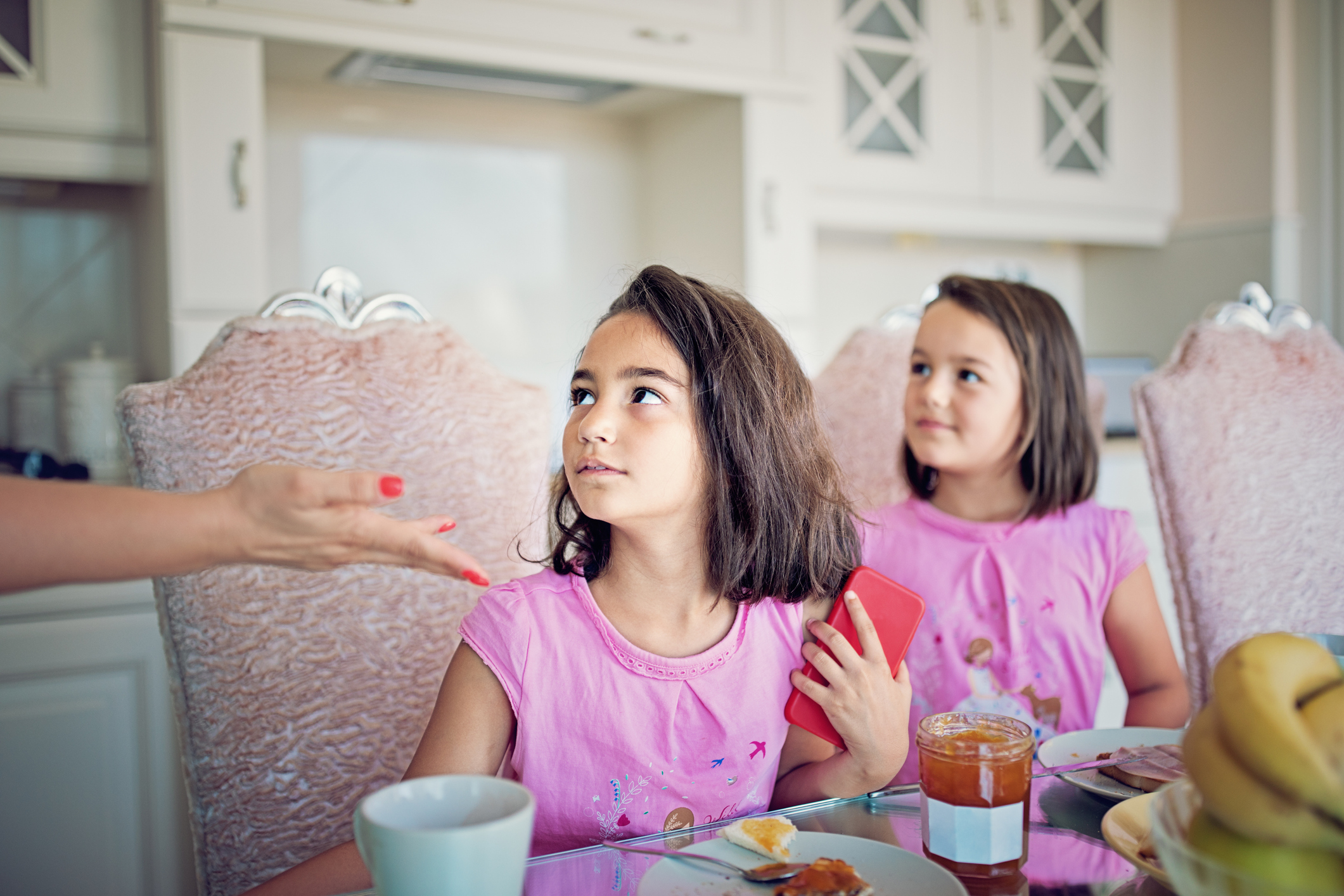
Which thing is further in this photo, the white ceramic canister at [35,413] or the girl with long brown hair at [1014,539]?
the white ceramic canister at [35,413]

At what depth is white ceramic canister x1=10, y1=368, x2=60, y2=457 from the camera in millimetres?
1923

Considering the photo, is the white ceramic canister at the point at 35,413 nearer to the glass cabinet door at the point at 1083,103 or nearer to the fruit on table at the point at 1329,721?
the fruit on table at the point at 1329,721

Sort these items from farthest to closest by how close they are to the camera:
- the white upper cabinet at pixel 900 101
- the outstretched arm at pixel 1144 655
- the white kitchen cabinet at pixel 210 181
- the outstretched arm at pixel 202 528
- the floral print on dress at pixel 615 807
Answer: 1. the white upper cabinet at pixel 900 101
2. the white kitchen cabinet at pixel 210 181
3. the outstretched arm at pixel 1144 655
4. the floral print on dress at pixel 615 807
5. the outstretched arm at pixel 202 528

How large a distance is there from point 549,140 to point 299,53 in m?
0.66

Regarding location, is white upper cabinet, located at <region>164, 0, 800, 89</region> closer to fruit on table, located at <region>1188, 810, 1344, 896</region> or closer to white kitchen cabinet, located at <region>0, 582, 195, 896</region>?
white kitchen cabinet, located at <region>0, 582, 195, 896</region>

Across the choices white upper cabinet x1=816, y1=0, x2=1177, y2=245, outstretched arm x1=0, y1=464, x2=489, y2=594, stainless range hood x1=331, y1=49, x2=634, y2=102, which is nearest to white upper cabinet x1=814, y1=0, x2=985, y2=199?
white upper cabinet x1=816, y1=0, x2=1177, y2=245

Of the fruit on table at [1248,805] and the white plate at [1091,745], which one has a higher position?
the fruit on table at [1248,805]

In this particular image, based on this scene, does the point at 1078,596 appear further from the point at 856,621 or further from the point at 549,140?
the point at 549,140

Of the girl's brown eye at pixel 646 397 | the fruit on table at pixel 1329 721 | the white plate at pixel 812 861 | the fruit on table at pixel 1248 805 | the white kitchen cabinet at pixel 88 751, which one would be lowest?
the white kitchen cabinet at pixel 88 751

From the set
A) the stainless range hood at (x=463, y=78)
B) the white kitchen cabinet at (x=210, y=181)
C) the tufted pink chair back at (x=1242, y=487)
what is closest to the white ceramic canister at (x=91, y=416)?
the white kitchen cabinet at (x=210, y=181)

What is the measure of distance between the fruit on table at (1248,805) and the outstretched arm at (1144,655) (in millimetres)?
814

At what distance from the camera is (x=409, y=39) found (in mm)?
1872

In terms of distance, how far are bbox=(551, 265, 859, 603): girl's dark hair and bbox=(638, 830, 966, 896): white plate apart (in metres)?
0.33

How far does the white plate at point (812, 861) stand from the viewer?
21.8 inches
